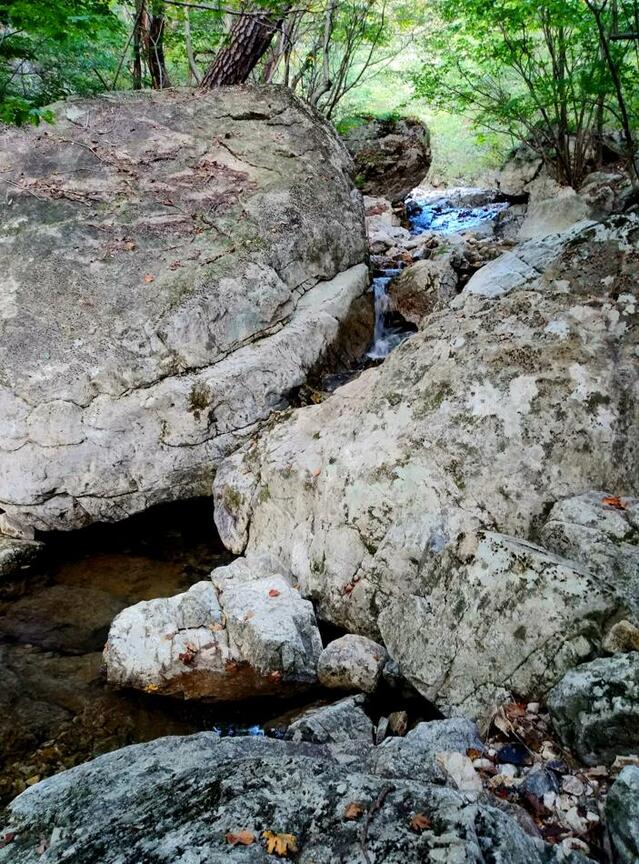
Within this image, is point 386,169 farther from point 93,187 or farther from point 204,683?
point 204,683

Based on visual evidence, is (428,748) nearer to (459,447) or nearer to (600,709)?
(600,709)

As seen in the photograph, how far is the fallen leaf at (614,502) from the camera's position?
14.0 ft

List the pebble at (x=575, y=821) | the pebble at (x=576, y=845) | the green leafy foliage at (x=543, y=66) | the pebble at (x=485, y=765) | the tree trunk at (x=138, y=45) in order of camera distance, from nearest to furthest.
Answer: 1. the pebble at (x=576, y=845)
2. the pebble at (x=575, y=821)
3. the pebble at (x=485, y=765)
4. the green leafy foliage at (x=543, y=66)
5. the tree trunk at (x=138, y=45)

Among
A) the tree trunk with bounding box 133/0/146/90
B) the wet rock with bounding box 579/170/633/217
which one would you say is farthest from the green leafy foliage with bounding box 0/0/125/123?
the wet rock with bounding box 579/170/633/217

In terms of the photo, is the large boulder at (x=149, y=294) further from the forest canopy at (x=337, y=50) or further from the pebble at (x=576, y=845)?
the pebble at (x=576, y=845)

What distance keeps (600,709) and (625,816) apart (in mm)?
731

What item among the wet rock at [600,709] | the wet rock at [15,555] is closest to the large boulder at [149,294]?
the wet rock at [15,555]

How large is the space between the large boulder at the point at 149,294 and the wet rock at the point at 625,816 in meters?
5.16

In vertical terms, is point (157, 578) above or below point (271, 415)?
below

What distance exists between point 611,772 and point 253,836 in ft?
6.36

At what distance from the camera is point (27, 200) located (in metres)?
7.65

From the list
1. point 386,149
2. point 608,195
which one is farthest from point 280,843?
point 386,149

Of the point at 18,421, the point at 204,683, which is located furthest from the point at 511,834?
the point at 18,421

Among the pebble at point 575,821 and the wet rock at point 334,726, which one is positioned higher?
the pebble at point 575,821
